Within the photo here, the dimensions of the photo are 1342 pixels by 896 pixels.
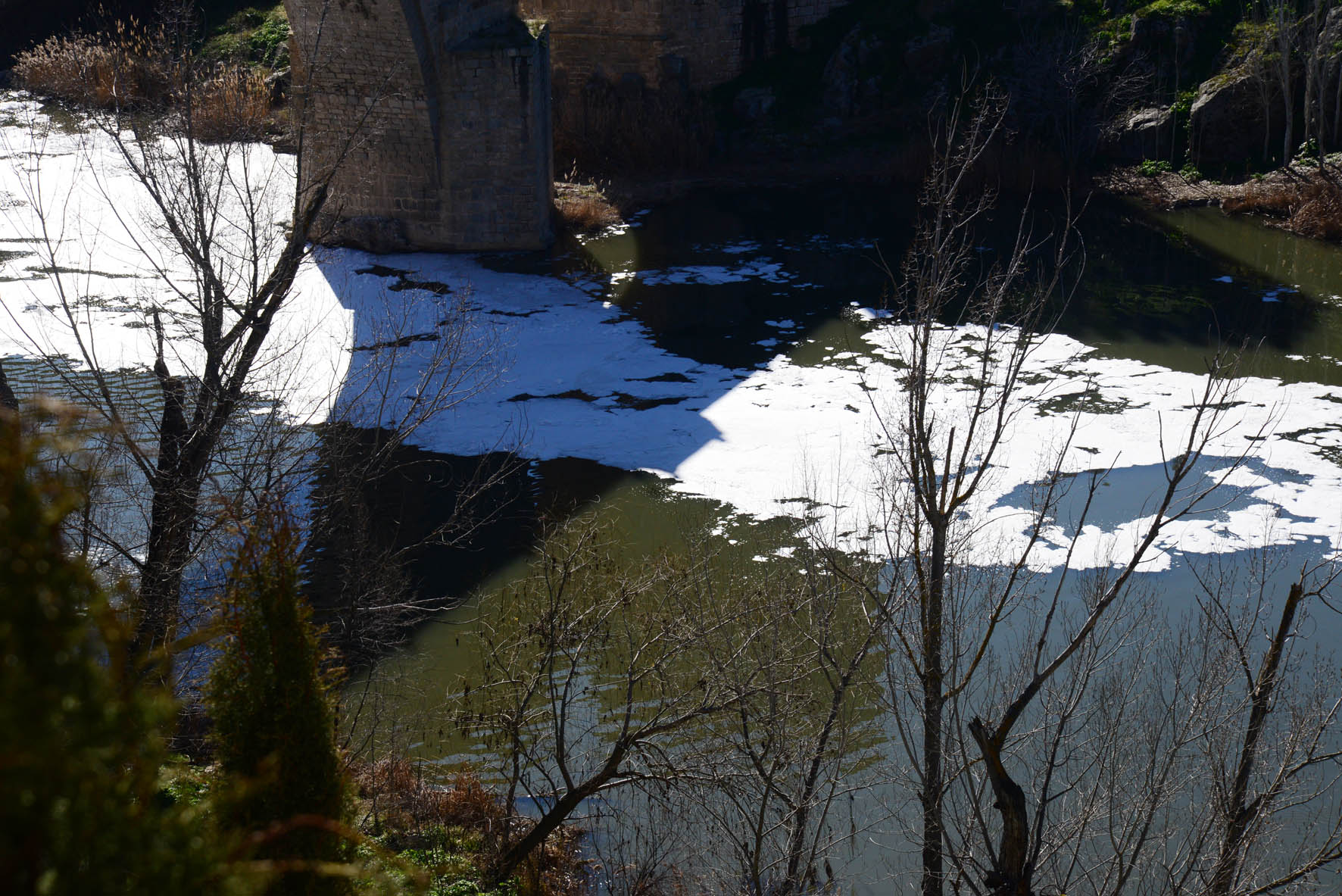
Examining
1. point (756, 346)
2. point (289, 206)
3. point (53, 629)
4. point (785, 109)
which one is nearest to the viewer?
point (53, 629)

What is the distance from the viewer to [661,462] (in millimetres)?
11109

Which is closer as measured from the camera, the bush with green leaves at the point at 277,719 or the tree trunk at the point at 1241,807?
the bush with green leaves at the point at 277,719

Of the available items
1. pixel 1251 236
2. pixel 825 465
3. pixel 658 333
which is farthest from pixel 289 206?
pixel 1251 236

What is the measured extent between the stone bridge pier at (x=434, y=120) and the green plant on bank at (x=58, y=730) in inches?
534

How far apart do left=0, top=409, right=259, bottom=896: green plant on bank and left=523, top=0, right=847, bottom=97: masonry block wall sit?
20200 mm

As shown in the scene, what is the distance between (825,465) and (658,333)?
4154 millimetres

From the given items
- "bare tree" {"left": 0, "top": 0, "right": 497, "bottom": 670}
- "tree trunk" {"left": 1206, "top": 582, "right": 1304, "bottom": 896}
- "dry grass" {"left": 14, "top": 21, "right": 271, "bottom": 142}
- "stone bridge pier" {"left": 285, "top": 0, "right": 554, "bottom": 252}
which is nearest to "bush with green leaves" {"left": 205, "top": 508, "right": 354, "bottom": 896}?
"bare tree" {"left": 0, "top": 0, "right": 497, "bottom": 670}

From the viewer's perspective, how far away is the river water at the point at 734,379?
30.5 feet

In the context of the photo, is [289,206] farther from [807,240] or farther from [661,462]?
[661,462]

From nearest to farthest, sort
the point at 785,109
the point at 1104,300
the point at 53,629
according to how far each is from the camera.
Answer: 1. the point at 53,629
2. the point at 1104,300
3. the point at 785,109

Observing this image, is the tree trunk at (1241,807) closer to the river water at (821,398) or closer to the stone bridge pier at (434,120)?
the river water at (821,398)

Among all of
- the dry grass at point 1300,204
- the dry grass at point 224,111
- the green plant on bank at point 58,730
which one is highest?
the dry grass at point 224,111

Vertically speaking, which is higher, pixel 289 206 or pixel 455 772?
pixel 289 206

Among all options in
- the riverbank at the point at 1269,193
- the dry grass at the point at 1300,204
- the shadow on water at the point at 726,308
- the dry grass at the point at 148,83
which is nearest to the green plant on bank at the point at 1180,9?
the riverbank at the point at 1269,193
